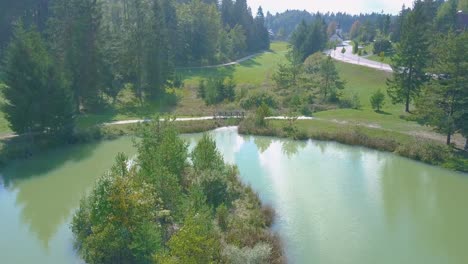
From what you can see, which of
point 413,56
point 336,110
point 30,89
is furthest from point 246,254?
point 413,56

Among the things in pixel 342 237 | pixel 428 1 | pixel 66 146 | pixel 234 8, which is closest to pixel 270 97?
pixel 66 146

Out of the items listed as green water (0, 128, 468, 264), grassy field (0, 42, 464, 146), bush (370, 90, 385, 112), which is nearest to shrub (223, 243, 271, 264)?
green water (0, 128, 468, 264)

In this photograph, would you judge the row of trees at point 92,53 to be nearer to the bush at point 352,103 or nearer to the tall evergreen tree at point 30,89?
the tall evergreen tree at point 30,89

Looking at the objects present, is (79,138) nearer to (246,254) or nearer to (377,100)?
(246,254)

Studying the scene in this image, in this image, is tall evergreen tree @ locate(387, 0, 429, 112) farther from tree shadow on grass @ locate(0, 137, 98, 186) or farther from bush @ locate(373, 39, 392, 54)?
bush @ locate(373, 39, 392, 54)

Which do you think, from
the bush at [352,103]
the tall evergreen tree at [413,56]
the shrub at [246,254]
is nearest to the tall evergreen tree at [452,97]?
the tall evergreen tree at [413,56]
